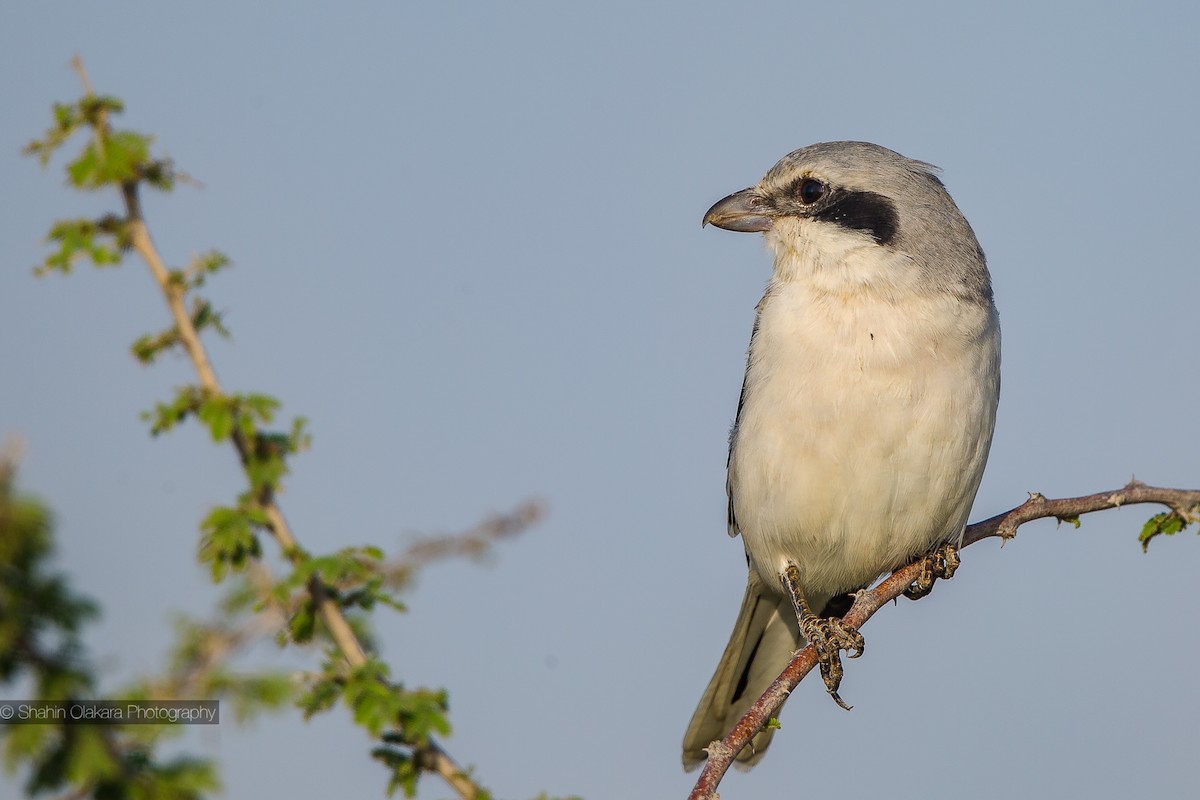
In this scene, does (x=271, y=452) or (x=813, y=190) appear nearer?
(x=271, y=452)

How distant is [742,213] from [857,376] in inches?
50.3

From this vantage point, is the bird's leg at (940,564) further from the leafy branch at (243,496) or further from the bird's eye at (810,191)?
the leafy branch at (243,496)

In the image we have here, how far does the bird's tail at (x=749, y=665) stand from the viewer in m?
5.84

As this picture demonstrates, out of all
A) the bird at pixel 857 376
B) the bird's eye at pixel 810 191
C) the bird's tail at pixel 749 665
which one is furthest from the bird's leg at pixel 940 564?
the bird's eye at pixel 810 191

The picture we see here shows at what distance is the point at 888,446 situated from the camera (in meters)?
4.82

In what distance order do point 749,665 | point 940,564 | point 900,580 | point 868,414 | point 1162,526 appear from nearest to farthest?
point 1162,526, point 900,580, point 868,414, point 940,564, point 749,665

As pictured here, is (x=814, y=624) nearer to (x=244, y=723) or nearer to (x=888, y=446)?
(x=888, y=446)

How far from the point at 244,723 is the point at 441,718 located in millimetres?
335

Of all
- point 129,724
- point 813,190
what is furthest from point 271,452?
point 813,190

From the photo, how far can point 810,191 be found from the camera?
5520mm

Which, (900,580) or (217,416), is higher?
(900,580)

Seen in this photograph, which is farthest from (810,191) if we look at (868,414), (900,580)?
(900,580)

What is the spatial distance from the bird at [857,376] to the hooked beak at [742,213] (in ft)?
0.03

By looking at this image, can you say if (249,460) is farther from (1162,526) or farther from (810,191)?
(810,191)
